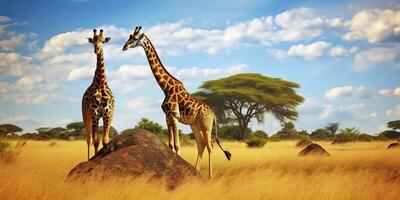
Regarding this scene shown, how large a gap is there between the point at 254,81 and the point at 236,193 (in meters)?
30.7

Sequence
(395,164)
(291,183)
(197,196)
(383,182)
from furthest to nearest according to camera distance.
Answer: (395,164) → (383,182) → (291,183) → (197,196)

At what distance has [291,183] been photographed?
1076cm

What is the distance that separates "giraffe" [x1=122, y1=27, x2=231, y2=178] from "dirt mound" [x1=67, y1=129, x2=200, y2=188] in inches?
52.9

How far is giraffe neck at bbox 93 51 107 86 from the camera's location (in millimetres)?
11766

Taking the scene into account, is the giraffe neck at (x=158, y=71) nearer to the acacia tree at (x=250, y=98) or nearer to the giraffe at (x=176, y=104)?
the giraffe at (x=176, y=104)

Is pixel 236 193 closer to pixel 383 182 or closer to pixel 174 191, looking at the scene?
pixel 174 191

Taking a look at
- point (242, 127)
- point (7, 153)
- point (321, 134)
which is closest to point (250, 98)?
point (242, 127)

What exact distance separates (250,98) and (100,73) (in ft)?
90.3

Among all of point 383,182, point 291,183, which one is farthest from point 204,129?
point 383,182

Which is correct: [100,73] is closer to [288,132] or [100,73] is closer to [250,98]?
[250,98]

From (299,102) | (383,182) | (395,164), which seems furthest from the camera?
(299,102)

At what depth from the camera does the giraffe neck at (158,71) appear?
12047 mm

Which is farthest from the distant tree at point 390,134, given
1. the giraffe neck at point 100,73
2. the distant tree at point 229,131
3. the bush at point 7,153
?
the giraffe neck at point 100,73

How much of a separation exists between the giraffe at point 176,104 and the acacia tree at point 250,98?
1044 inches
